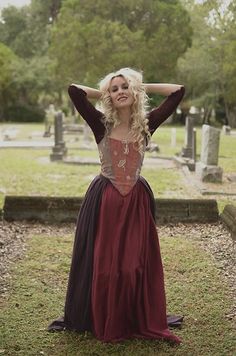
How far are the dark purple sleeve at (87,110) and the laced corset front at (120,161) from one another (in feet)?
0.22

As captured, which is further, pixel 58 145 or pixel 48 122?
pixel 48 122

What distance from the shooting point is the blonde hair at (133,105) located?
360 cm

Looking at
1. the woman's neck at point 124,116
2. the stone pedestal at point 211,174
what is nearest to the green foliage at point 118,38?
the stone pedestal at point 211,174

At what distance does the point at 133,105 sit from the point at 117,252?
103 centimetres

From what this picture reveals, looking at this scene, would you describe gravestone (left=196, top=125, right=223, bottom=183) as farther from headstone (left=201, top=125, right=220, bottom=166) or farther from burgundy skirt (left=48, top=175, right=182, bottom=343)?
burgundy skirt (left=48, top=175, right=182, bottom=343)

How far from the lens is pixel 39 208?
7.38 meters

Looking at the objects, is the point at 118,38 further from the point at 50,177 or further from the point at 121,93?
the point at 121,93

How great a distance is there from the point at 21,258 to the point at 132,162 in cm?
266

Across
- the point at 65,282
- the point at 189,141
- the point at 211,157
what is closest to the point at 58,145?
the point at 189,141

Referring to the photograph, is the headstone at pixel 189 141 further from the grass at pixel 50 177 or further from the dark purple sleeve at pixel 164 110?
the dark purple sleeve at pixel 164 110

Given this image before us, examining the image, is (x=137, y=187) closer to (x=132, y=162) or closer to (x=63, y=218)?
(x=132, y=162)

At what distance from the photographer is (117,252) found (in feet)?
12.0

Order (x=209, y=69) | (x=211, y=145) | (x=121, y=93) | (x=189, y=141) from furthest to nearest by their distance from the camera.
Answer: (x=209, y=69)
(x=189, y=141)
(x=211, y=145)
(x=121, y=93)

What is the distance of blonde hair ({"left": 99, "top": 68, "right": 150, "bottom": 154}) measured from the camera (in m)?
3.60
